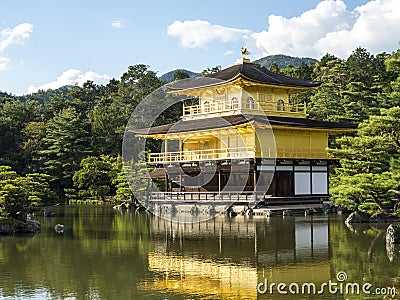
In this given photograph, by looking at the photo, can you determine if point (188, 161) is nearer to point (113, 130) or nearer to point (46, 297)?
point (113, 130)

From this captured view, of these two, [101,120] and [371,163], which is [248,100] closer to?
[371,163]

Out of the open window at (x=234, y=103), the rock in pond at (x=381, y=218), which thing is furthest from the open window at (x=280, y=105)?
the rock in pond at (x=381, y=218)

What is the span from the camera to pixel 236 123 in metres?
27.4

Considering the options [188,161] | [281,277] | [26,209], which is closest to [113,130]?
[188,161]

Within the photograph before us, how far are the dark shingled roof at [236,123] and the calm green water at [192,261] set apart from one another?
8123 millimetres

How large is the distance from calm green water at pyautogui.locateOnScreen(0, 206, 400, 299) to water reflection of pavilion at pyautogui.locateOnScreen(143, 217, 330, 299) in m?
0.02

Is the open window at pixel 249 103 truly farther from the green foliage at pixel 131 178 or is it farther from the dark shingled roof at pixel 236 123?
the green foliage at pixel 131 178

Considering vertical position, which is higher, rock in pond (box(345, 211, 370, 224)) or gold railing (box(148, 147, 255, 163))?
gold railing (box(148, 147, 255, 163))

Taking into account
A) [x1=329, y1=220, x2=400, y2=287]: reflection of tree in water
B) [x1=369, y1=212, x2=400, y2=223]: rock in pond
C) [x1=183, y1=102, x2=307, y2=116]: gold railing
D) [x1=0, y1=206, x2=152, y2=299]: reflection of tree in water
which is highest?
[x1=183, y1=102, x2=307, y2=116]: gold railing

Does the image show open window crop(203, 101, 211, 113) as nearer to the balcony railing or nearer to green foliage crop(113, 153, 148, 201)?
the balcony railing

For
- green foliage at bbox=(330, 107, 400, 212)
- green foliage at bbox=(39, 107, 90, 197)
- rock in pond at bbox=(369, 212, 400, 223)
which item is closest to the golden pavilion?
green foliage at bbox=(330, 107, 400, 212)

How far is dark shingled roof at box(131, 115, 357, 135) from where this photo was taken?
89.6 ft

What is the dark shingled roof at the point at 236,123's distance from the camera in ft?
89.6

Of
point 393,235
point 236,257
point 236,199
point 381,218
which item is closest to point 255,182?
point 236,199
